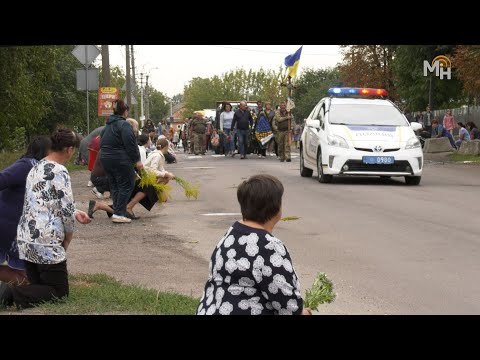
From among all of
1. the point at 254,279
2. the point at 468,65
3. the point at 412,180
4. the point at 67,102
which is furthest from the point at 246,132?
the point at 67,102

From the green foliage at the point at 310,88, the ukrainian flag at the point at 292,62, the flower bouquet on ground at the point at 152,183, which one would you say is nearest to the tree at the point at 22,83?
the ukrainian flag at the point at 292,62

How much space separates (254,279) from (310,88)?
104993mm

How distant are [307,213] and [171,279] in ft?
18.9

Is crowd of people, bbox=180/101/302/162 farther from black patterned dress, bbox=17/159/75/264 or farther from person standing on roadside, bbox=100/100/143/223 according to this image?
black patterned dress, bbox=17/159/75/264

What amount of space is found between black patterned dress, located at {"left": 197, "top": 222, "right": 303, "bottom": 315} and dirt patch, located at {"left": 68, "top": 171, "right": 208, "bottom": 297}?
11.6ft

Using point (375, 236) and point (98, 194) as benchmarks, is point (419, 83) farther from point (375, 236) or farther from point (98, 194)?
point (375, 236)

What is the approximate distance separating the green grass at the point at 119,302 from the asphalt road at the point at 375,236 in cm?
65

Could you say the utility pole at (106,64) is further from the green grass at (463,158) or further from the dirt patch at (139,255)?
the dirt patch at (139,255)

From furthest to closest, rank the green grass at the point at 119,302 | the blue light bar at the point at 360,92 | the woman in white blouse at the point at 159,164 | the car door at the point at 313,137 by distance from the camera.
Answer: the blue light bar at the point at 360,92 → the car door at the point at 313,137 → the woman in white blouse at the point at 159,164 → the green grass at the point at 119,302

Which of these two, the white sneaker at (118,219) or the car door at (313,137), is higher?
the car door at (313,137)

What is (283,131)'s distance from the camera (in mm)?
30391

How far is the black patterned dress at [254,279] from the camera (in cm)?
488

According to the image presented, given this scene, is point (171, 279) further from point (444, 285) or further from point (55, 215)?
point (444, 285)
